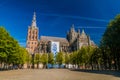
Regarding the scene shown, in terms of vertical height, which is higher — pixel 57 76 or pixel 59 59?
pixel 59 59

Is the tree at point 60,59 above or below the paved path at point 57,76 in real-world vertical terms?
above

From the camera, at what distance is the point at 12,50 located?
6500 centimetres

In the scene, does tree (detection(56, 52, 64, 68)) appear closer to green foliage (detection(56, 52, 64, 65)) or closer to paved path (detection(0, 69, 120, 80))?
green foliage (detection(56, 52, 64, 65))

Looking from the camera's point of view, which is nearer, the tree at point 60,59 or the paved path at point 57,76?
the paved path at point 57,76

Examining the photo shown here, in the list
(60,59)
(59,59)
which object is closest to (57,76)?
(60,59)

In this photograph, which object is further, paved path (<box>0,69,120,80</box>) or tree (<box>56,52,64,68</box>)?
tree (<box>56,52,64,68</box>)

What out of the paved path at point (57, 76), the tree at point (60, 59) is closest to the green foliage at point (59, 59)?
the tree at point (60, 59)

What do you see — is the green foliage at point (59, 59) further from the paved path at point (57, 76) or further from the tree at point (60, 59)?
the paved path at point (57, 76)

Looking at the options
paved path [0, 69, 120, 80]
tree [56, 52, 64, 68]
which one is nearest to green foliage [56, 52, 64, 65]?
tree [56, 52, 64, 68]

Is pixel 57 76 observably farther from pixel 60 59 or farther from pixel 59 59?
pixel 59 59

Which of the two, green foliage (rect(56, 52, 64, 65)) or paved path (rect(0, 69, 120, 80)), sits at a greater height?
green foliage (rect(56, 52, 64, 65))

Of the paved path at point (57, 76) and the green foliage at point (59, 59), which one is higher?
the green foliage at point (59, 59)

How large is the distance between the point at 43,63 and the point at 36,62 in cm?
543

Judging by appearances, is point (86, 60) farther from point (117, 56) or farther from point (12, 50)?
point (12, 50)
